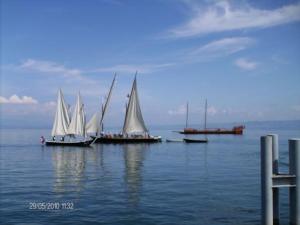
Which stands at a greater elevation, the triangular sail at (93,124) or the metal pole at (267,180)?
the triangular sail at (93,124)

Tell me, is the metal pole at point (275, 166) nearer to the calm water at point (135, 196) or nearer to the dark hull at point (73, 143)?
the calm water at point (135, 196)

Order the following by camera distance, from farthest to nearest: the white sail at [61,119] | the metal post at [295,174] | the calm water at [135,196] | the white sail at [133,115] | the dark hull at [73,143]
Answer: the white sail at [133,115] < the white sail at [61,119] < the dark hull at [73,143] < the calm water at [135,196] < the metal post at [295,174]

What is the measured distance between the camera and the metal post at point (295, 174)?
56.2 ft

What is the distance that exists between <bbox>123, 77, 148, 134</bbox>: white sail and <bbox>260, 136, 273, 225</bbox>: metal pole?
8560 centimetres

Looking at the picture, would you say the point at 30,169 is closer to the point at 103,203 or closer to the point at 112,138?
the point at 103,203

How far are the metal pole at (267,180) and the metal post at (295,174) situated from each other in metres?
1.00

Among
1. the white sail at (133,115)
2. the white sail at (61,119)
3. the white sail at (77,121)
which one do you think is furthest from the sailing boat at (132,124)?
the white sail at (61,119)

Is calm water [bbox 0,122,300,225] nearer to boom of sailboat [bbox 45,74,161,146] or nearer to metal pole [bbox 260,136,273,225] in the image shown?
metal pole [bbox 260,136,273,225]

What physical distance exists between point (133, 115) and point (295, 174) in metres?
86.1

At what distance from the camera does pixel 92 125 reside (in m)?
102

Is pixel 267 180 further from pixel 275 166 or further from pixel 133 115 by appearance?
pixel 133 115

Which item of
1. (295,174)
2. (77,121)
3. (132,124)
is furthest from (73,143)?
(295,174)

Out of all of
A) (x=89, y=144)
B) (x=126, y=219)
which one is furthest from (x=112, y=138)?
(x=126, y=219)

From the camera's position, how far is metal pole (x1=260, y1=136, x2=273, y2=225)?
17016mm
